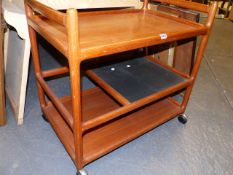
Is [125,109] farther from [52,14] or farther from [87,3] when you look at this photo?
[87,3]

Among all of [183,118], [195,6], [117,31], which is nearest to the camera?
[117,31]

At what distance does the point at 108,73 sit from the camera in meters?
1.15

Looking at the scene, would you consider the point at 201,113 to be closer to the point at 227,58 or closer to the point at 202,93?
the point at 202,93

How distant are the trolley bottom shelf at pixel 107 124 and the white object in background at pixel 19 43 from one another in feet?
0.58

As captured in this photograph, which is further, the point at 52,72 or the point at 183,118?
the point at 183,118

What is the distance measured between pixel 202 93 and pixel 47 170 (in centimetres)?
122

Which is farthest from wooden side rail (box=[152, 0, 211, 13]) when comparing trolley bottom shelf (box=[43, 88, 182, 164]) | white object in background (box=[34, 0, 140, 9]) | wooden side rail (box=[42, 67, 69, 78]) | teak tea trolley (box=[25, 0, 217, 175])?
wooden side rail (box=[42, 67, 69, 78])

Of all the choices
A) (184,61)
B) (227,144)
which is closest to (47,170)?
(227,144)

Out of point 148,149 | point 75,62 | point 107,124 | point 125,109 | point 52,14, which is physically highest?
point 52,14

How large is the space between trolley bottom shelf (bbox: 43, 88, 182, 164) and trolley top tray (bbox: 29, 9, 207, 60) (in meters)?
0.49

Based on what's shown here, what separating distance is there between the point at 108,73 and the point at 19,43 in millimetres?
484

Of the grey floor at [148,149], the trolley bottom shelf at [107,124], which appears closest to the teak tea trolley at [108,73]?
the trolley bottom shelf at [107,124]

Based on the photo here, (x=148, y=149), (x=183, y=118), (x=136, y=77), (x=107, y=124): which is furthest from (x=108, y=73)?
(x=183, y=118)

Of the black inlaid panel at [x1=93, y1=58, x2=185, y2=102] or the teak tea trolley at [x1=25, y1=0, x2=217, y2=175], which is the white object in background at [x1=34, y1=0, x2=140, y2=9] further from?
the black inlaid panel at [x1=93, y1=58, x2=185, y2=102]
